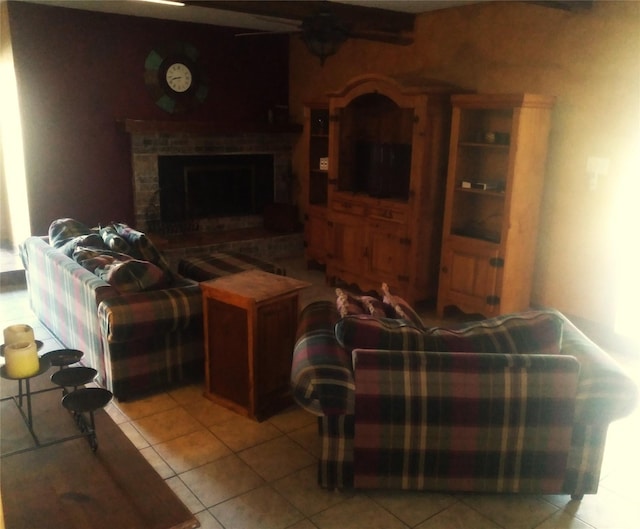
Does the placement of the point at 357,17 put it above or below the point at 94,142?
above

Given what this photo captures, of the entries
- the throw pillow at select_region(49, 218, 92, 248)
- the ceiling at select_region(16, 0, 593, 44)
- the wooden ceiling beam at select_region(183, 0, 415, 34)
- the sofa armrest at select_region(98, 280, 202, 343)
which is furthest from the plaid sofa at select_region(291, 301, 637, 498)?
the ceiling at select_region(16, 0, 593, 44)

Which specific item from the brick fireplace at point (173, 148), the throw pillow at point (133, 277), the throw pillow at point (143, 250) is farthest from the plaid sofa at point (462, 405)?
the brick fireplace at point (173, 148)

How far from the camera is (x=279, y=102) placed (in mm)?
6488

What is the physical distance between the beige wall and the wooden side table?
7.37 ft

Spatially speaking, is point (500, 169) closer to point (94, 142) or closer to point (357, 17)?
point (357, 17)

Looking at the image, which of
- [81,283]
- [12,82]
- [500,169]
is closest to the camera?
[81,283]

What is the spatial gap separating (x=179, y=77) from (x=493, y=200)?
3.34 m

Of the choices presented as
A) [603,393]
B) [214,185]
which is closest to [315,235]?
[214,185]

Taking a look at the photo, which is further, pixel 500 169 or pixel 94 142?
pixel 94 142

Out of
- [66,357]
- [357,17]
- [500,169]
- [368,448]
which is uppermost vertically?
[357,17]

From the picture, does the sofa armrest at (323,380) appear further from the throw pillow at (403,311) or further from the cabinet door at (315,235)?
the cabinet door at (315,235)

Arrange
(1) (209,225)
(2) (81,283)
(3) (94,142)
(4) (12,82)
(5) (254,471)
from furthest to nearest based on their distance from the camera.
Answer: (1) (209,225) < (3) (94,142) < (4) (12,82) < (2) (81,283) < (5) (254,471)

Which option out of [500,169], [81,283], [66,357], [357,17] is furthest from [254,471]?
[357,17]

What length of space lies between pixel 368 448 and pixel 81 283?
6.21 feet
